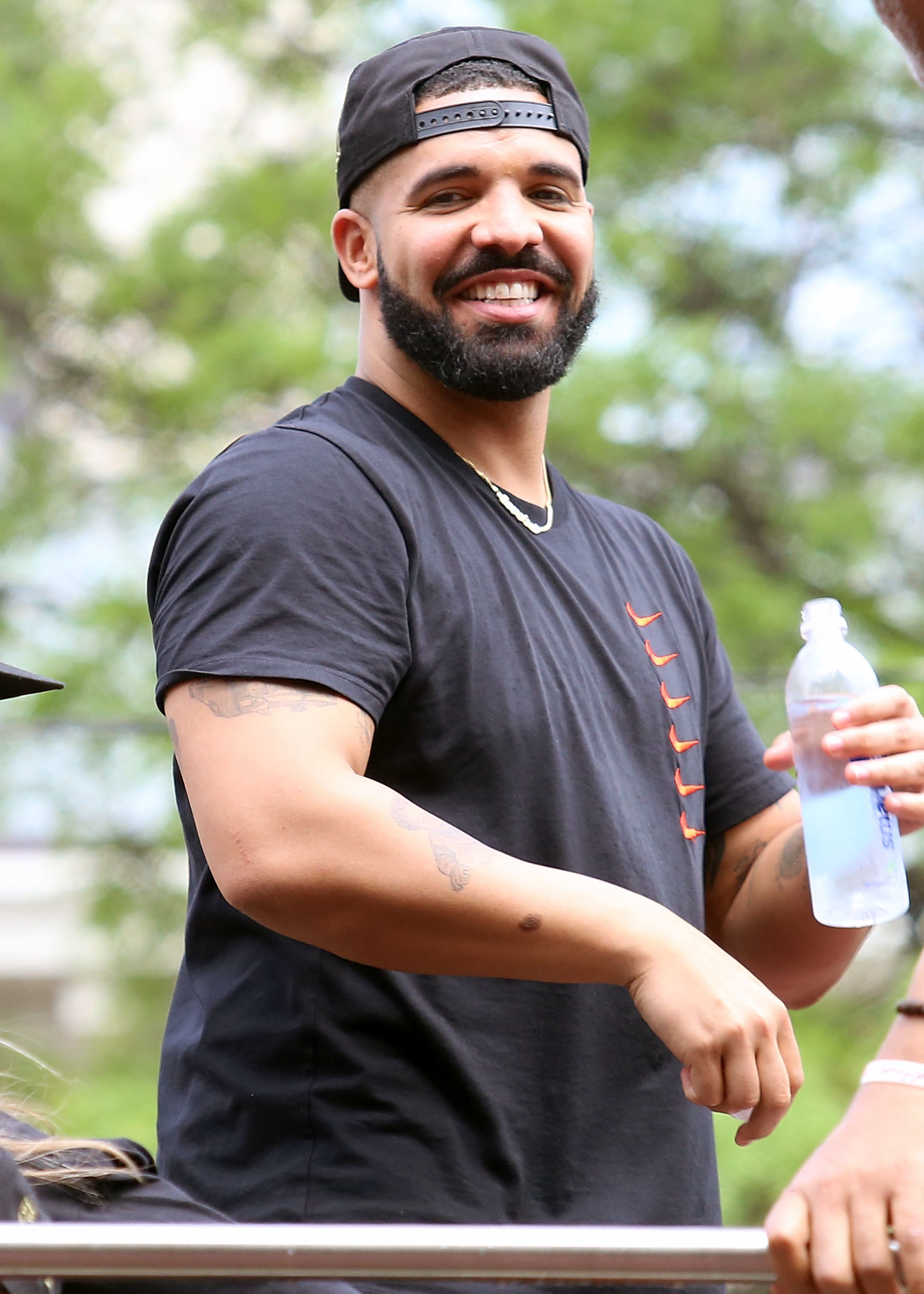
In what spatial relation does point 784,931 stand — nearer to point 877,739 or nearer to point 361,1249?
point 877,739

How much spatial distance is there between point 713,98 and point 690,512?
1.87 metres

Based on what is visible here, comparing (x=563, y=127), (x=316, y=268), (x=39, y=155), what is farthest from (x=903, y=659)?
(x=563, y=127)

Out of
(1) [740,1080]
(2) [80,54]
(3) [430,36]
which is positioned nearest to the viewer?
(1) [740,1080]

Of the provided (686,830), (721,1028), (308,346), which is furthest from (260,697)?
(308,346)

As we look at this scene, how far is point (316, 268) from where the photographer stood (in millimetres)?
7727

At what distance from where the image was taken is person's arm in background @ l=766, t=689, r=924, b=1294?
109cm

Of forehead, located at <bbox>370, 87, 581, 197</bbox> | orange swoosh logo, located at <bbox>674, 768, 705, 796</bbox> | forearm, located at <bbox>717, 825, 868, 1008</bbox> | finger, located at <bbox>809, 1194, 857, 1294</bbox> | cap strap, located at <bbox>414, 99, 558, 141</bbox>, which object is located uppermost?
cap strap, located at <bbox>414, 99, 558, 141</bbox>

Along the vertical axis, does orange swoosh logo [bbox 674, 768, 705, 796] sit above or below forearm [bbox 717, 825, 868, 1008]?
above

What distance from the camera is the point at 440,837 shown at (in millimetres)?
1634

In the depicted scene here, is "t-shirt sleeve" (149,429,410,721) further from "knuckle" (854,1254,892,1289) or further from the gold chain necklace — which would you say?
"knuckle" (854,1254,892,1289)

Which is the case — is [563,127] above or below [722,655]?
above

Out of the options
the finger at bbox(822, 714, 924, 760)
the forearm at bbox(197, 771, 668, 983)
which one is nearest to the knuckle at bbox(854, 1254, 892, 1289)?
the forearm at bbox(197, 771, 668, 983)

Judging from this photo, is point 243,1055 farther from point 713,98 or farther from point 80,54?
point 80,54

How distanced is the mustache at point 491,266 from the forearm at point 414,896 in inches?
30.9
